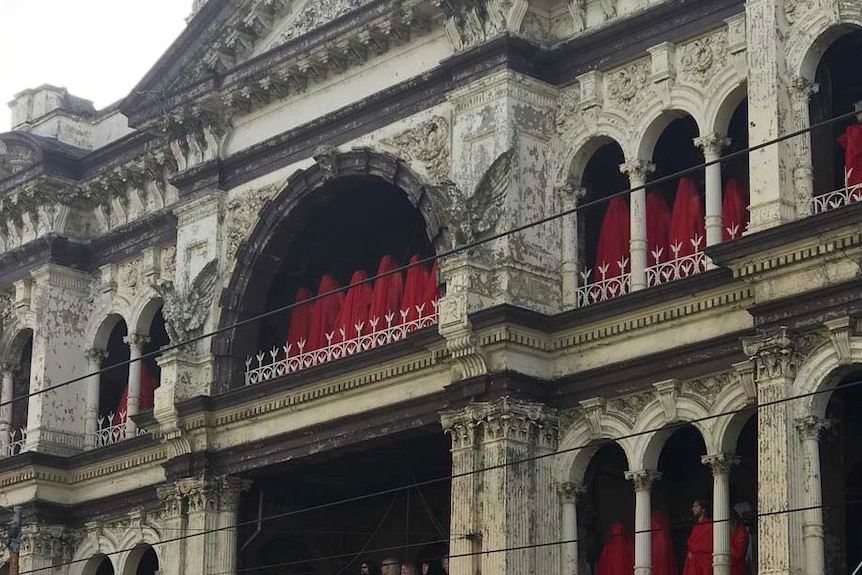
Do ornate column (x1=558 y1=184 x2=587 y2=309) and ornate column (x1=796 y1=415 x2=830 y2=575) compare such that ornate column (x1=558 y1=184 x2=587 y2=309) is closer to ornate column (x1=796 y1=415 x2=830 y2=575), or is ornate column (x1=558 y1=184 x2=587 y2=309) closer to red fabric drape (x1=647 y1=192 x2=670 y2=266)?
red fabric drape (x1=647 y1=192 x2=670 y2=266)

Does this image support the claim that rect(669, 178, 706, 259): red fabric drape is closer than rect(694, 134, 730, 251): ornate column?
No

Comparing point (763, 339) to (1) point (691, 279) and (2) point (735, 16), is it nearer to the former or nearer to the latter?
(1) point (691, 279)

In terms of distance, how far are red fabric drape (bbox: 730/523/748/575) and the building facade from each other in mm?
205

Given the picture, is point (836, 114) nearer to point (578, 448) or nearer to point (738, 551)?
point (578, 448)

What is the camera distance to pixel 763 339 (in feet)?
95.0

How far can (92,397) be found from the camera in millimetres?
42906

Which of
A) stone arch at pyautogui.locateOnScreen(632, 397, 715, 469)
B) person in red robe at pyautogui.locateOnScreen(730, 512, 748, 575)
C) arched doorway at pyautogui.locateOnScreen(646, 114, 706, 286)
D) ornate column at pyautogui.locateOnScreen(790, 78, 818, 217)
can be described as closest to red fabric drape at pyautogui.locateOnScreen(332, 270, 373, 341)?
arched doorway at pyautogui.locateOnScreen(646, 114, 706, 286)

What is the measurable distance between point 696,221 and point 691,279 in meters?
2.00

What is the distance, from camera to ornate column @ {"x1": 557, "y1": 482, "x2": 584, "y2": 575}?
32438mm

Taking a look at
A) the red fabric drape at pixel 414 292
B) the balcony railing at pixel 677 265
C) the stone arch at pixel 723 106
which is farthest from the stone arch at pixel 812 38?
the red fabric drape at pixel 414 292

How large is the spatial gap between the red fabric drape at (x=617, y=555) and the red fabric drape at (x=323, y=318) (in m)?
7.66

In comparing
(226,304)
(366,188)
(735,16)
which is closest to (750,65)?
(735,16)

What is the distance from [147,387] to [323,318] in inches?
224

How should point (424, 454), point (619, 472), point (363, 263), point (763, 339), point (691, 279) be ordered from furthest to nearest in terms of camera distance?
1. point (363, 263)
2. point (424, 454)
3. point (619, 472)
4. point (691, 279)
5. point (763, 339)
